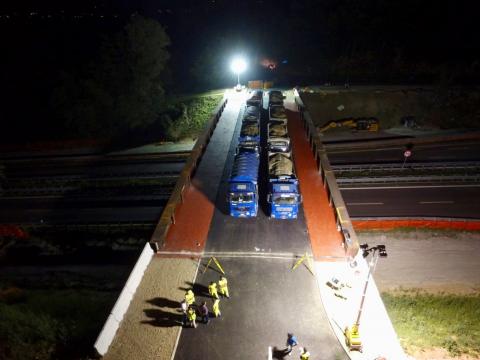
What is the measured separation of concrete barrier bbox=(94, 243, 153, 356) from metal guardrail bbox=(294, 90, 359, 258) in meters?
10.6

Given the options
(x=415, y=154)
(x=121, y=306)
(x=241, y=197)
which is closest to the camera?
(x=121, y=306)

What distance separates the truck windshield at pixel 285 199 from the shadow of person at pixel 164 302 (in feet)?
26.0

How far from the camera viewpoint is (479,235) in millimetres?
22750

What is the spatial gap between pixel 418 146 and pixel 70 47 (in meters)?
67.2

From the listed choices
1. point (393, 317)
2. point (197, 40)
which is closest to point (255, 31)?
point (197, 40)

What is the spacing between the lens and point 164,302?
47.2 feet

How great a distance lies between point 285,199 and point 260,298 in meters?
6.21

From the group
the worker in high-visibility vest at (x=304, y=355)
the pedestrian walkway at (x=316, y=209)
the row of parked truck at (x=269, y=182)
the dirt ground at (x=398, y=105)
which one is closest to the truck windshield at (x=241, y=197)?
the row of parked truck at (x=269, y=182)

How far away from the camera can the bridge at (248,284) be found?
41.4 ft

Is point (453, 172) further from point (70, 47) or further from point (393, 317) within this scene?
point (70, 47)

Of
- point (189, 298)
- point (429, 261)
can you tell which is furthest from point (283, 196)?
point (429, 261)

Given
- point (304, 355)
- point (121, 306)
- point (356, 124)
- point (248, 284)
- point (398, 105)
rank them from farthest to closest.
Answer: point (398, 105)
point (356, 124)
point (248, 284)
point (121, 306)
point (304, 355)

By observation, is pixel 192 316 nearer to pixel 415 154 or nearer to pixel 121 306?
pixel 121 306

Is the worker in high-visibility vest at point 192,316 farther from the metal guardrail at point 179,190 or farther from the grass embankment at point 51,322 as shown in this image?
the metal guardrail at point 179,190
